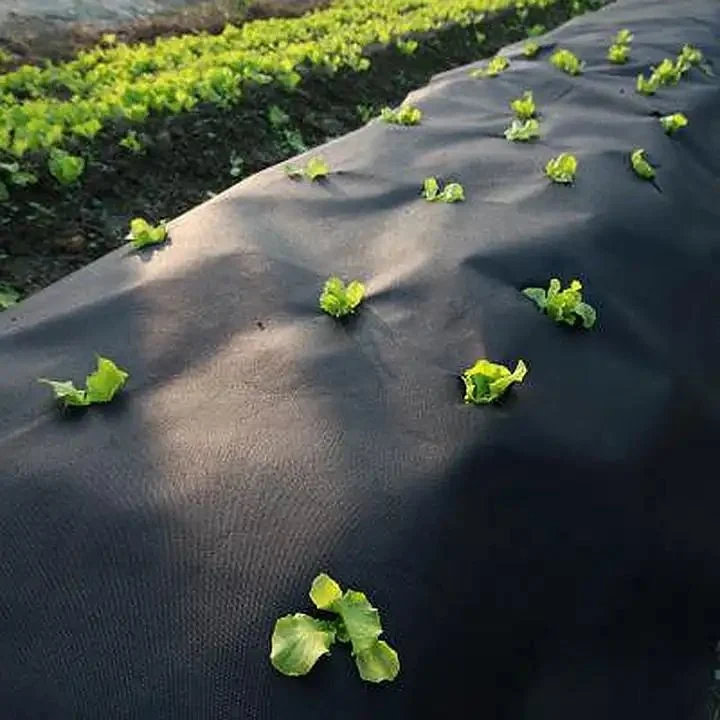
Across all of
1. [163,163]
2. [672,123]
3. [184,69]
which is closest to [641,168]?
[672,123]

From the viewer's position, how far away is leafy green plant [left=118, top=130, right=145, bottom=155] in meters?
4.36

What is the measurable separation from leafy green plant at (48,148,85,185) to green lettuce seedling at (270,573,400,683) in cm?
302

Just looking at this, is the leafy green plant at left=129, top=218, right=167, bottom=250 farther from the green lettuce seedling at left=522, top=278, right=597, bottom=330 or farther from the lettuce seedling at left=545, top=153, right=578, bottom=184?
the lettuce seedling at left=545, top=153, right=578, bottom=184

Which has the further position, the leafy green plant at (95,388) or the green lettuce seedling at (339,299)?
the green lettuce seedling at (339,299)

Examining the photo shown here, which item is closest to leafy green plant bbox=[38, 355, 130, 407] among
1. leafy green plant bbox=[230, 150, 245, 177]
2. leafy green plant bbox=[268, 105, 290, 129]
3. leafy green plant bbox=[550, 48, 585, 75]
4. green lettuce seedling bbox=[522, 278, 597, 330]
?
green lettuce seedling bbox=[522, 278, 597, 330]

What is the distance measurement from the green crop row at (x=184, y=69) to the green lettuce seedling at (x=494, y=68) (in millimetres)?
1398

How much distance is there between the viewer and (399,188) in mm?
2992

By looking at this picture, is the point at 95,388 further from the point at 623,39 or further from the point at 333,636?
the point at 623,39

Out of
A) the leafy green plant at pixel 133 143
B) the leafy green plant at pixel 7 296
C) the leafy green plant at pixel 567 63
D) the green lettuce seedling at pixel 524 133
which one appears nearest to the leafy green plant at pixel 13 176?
the leafy green plant at pixel 7 296

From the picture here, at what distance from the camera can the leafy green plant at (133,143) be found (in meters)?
4.36

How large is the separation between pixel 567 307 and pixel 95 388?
1.24 metres

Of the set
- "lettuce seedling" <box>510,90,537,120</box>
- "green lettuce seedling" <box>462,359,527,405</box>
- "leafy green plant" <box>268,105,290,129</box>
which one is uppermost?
"green lettuce seedling" <box>462,359,527,405</box>

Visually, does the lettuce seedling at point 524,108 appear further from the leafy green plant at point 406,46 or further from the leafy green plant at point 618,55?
the leafy green plant at point 406,46

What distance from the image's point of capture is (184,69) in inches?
238
